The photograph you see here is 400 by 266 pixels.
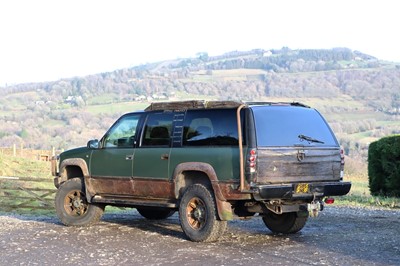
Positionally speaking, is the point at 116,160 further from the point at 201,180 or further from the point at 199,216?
the point at 199,216

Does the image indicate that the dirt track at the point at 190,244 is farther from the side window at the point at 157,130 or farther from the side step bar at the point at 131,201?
the side window at the point at 157,130

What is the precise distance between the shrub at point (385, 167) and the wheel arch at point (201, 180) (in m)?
10.2

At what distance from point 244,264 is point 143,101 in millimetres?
82446

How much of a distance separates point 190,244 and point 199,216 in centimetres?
48

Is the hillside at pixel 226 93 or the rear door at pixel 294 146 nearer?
the rear door at pixel 294 146

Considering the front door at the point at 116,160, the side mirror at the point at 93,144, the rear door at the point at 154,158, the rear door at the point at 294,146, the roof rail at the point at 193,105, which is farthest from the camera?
the side mirror at the point at 93,144

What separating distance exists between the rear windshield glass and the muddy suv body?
2 cm

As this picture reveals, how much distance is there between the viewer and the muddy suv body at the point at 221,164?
10.6m

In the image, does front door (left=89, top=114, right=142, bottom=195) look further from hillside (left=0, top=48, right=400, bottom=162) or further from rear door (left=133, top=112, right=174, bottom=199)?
hillside (left=0, top=48, right=400, bottom=162)

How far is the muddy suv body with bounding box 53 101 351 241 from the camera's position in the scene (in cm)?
1060

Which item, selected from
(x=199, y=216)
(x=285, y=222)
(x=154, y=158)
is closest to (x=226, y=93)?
(x=285, y=222)

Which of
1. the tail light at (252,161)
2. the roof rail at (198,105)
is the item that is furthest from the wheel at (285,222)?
the roof rail at (198,105)

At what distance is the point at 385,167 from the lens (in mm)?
20484

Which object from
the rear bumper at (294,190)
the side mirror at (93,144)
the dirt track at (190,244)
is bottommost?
the dirt track at (190,244)
